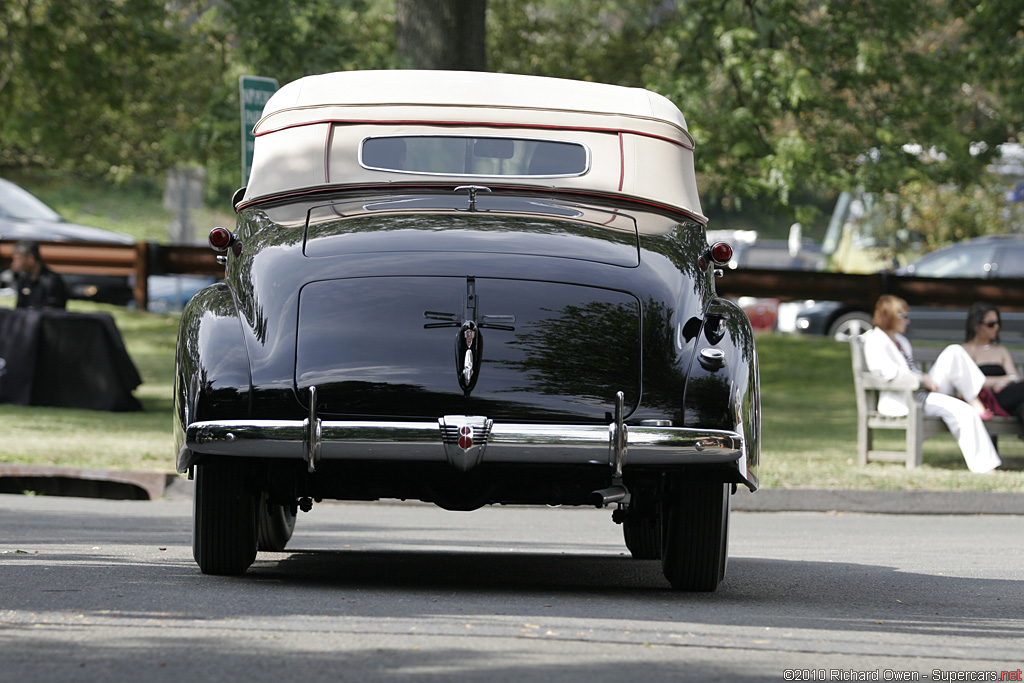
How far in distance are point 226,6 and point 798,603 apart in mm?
13206

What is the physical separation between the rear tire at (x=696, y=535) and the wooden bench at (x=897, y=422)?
6424 millimetres

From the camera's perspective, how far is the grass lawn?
10.8 meters

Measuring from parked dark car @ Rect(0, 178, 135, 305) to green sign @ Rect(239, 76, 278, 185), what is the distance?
11087mm

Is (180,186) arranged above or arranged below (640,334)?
above

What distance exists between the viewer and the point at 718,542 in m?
5.66

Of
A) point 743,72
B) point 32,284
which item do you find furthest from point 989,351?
point 32,284

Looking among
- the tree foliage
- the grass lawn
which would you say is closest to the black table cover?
the grass lawn

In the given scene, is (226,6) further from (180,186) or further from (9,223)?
(180,186)

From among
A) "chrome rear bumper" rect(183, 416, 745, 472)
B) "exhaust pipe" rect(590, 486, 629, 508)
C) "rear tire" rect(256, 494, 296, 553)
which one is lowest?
"rear tire" rect(256, 494, 296, 553)

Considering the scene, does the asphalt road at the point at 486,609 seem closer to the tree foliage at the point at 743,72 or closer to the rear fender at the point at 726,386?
the rear fender at the point at 726,386

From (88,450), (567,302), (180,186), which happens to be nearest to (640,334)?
(567,302)

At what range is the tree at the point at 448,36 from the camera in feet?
48.9

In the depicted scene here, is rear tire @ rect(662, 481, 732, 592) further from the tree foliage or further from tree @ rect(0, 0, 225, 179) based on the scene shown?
tree @ rect(0, 0, 225, 179)

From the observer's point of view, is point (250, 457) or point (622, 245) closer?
point (250, 457)
